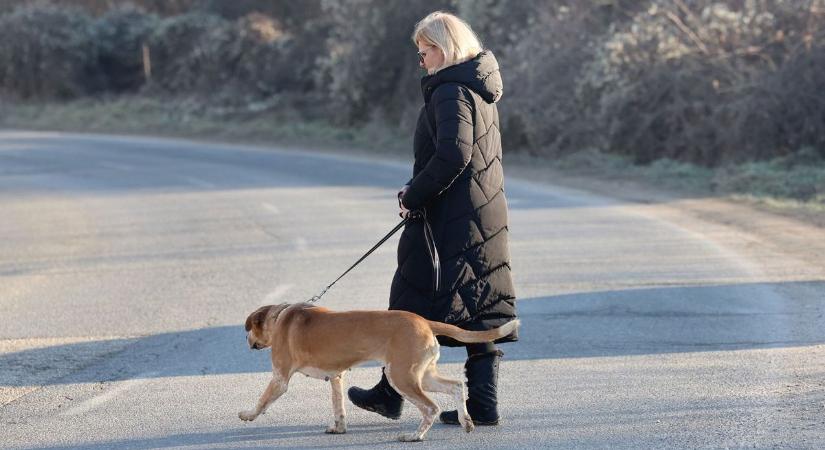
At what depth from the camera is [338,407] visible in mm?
5617

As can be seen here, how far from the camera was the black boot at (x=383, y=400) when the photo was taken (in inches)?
226

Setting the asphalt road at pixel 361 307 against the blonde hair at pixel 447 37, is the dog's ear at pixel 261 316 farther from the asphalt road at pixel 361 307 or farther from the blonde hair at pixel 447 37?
the blonde hair at pixel 447 37

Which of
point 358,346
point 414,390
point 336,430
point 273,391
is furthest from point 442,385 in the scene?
point 273,391

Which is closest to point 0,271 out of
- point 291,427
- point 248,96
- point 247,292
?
point 247,292

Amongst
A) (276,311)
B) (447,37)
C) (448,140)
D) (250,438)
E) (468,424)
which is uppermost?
(447,37)

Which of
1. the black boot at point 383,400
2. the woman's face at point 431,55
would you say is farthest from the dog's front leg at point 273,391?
the woman's face at point 431,55

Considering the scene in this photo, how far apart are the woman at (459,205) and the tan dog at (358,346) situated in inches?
7.2

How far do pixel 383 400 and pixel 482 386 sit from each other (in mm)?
481

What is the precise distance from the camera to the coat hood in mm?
5328

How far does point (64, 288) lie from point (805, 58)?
13.9 meters

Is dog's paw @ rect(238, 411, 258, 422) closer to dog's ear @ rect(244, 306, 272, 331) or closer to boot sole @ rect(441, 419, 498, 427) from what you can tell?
dog's ear @ rect(244, 306, 272, 331)

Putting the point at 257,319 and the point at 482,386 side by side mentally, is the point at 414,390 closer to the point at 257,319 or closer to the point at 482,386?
the point at 482,386

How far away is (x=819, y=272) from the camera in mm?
10266

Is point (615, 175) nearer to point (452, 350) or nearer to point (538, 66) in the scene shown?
point (538, 66)
